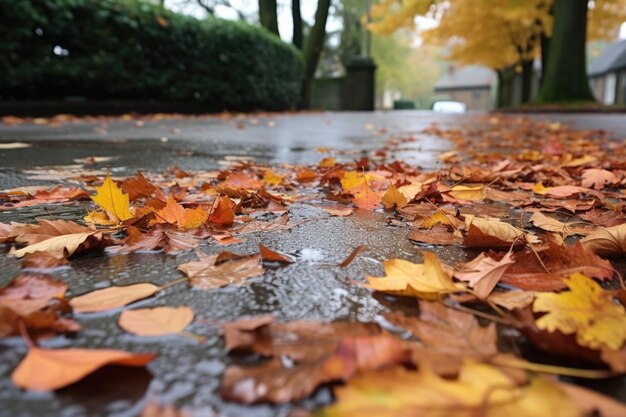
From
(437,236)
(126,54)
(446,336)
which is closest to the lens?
(446,336)

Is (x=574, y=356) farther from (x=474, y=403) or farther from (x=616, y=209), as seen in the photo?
(x=616, y=209)


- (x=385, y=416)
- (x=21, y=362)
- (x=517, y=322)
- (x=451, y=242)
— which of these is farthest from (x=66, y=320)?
(x=451, y=242)

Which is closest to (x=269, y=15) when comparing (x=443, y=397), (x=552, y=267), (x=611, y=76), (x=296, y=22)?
(x=296, y=22)

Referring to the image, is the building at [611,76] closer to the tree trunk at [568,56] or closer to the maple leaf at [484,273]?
the tree trunk at [568,56]

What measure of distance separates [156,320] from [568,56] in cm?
1485

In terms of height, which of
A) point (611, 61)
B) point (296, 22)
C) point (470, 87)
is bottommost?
point (296, 22)

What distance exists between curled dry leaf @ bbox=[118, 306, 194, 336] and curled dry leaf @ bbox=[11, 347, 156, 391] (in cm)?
9

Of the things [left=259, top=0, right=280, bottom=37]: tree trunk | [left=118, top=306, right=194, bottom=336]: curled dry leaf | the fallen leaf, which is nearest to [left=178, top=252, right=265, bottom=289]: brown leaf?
[left=118, top=306, right=194, bottom=336]: curled dry leaf

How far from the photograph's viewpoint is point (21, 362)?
599 millimetres

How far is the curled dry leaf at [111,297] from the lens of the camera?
0.77 m

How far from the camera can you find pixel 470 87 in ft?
198

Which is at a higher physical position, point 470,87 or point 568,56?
point 470,87

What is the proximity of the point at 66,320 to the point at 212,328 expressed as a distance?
22 centimetres

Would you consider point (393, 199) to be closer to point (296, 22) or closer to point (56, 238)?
point (56, 238)
